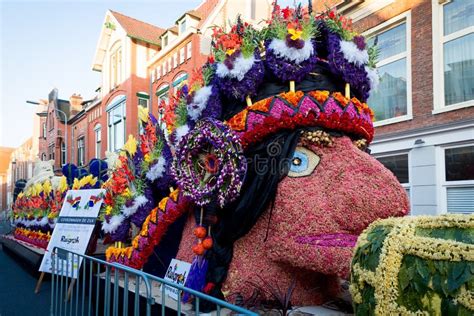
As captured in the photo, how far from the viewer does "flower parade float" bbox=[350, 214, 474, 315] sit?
1.58 m

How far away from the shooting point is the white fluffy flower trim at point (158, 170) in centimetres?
437

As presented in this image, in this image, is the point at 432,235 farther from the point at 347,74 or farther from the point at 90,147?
the point at 90,147

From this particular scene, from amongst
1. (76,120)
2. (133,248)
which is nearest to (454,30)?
(133,248)

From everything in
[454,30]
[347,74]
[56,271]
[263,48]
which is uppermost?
[454,30]

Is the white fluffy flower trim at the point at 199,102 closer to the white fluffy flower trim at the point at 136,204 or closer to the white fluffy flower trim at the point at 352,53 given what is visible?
the white fluffy flower trim at the point at 352,53

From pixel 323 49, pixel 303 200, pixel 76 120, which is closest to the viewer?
pixel 303 200

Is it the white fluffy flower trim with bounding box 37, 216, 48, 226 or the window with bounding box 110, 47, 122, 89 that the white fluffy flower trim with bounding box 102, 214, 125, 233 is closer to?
the white fluffy flower trim with bounding box 37, 216, 48, 226

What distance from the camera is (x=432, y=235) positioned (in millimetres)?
1802

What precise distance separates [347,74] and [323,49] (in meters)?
0.38

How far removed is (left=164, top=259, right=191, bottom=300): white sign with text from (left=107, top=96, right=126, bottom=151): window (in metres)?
15.4

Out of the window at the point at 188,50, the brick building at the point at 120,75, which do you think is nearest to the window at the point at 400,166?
the window at the point at 188,50

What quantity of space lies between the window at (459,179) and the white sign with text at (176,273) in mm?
7193

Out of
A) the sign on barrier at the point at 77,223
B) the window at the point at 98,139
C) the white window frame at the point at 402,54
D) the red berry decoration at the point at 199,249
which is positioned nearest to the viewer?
the red berry decoration at the point at 199,249

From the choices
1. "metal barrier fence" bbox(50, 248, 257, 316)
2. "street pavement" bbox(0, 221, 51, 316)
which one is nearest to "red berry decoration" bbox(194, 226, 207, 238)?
"metal barrier fence" bbox(50, 248, 257, 316)
